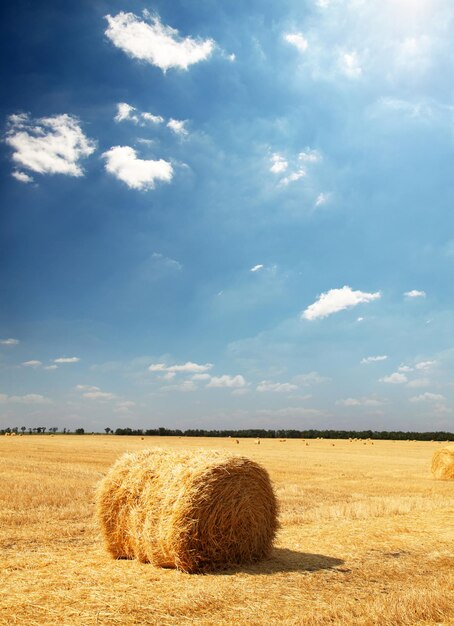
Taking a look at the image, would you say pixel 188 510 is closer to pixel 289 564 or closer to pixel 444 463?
pixel 289 564

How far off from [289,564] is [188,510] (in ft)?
5.95

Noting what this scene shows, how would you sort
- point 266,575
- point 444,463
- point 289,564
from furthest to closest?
point 444,463, point 289,564, point 266,575

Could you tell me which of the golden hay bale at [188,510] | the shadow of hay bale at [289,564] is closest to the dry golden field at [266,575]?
the shadow of hay bale at [289,564]

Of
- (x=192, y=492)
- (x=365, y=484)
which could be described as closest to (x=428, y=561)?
(x=192, y=492)

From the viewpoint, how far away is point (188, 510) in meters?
8.86

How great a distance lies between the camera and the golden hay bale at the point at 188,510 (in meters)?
8.85

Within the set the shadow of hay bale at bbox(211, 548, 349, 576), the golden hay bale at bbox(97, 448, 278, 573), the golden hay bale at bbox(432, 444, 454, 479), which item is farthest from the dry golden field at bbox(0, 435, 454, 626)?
the golden hay bale at bbox(432, 444, 454, 479)

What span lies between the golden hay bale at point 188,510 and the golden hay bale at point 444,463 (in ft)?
57.1

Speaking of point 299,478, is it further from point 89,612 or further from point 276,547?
point 89,612

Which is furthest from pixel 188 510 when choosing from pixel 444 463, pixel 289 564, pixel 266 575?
pixel 444 463

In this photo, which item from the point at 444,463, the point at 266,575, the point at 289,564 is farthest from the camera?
the point at 444,463

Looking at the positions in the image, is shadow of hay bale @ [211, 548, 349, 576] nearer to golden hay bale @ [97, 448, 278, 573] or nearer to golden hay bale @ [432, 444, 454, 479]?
golden hay bale @ [97, 448, 278, 573]

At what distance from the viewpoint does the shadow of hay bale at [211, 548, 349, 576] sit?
8672 millimetres

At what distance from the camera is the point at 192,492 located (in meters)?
8.95
